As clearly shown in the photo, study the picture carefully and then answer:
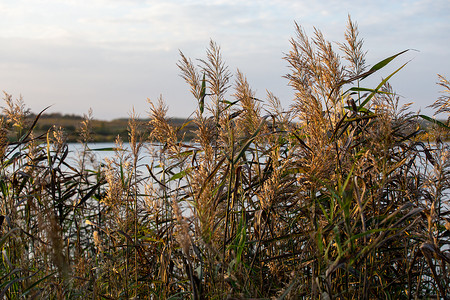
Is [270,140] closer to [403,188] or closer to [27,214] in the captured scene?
[403,188]

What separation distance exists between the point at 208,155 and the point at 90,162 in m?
2.39

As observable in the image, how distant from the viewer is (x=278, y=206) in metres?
2.42

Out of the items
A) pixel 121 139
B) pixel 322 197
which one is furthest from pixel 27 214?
pixel 322 197

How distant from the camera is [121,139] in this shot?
315cm

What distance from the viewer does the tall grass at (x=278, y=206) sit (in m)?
1.99

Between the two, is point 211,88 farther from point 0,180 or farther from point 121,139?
point 0,180

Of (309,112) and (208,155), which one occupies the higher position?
(309,112)

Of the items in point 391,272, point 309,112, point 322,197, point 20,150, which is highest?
point 309,112

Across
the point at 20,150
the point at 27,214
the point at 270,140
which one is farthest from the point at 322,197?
the point at 20,150

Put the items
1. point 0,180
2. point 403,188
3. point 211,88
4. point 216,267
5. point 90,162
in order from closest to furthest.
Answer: point 216,267 < point 211,88 < point 403,188 < point 0,180 < point 90,162

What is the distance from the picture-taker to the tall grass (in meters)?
1.99

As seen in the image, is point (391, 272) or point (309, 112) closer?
point (309, 112)

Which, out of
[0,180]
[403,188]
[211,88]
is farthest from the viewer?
[0,180]

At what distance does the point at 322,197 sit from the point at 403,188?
535mm
